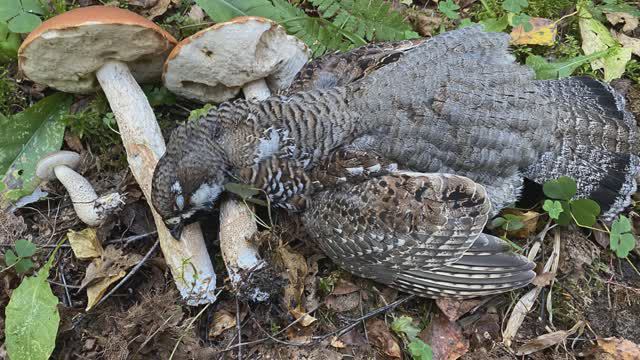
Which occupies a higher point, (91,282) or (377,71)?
(377,71)

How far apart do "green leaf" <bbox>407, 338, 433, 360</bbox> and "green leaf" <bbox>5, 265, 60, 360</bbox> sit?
2288mm

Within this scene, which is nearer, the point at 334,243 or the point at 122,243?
the point at 334,243

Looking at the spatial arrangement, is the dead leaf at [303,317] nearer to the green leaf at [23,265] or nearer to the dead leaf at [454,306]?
the dead leaf at [454,306]

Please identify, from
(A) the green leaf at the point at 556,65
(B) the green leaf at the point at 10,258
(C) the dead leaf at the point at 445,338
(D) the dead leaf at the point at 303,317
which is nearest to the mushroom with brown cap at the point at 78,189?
(B) the green leaf at the point at 10,258

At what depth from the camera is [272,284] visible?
4074 millimetres

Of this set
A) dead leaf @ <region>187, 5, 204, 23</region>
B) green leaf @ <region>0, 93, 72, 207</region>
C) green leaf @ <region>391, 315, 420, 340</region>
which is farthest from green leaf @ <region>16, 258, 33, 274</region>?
green leaf @ <region>391, 315, 420, 340</region>

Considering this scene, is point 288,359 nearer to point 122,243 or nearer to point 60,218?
point 122,243

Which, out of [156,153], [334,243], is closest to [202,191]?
[156,153]

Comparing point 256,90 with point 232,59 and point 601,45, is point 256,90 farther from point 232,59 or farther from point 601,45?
point 601,45

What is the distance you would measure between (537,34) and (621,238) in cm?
187

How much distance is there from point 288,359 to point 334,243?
2.76 ft

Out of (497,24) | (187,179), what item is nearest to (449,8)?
(497,24)

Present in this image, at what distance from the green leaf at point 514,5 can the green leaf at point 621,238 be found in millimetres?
1900

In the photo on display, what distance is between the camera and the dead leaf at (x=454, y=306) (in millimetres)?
4105
